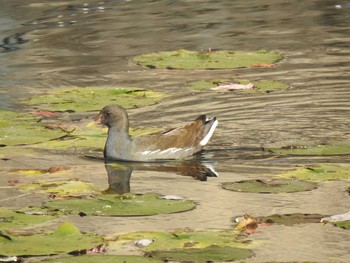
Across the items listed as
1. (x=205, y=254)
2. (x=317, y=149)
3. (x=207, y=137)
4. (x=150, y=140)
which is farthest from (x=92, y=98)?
(x=205, y=254)

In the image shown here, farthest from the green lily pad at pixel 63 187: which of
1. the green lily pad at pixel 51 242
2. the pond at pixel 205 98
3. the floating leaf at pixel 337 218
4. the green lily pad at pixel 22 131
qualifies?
the floating leaf at pixel 337 218

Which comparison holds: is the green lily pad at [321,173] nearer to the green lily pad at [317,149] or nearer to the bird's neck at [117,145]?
the green lily pad at [317,149]

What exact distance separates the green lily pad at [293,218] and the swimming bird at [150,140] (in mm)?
2812

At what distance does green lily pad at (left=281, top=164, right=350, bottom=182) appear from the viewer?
31.2 ft

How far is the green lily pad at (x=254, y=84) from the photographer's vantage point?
13344 millimetres

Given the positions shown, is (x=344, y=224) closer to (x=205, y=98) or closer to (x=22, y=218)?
(x=22, y=218)

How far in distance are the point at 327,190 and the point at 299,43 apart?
777 cm

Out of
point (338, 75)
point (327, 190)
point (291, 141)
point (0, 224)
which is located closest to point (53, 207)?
point (0, 224)

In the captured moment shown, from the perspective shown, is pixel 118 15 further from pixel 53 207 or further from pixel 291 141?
pixel 53 207

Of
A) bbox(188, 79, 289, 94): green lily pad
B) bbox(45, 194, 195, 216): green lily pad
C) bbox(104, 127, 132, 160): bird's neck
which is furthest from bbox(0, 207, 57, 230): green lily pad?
bbox(188, 79, 289, 94): green lily pad

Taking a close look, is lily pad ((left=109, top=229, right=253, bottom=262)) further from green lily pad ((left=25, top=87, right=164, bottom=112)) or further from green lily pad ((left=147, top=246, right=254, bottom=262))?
green lily pad ((left=25, top=87, right=164, bottom=112))

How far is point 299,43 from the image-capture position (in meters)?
16.8

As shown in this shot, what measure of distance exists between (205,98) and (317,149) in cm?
292

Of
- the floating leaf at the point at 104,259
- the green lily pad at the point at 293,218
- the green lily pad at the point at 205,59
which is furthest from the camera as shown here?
the green lily pad at the point at 205,59
